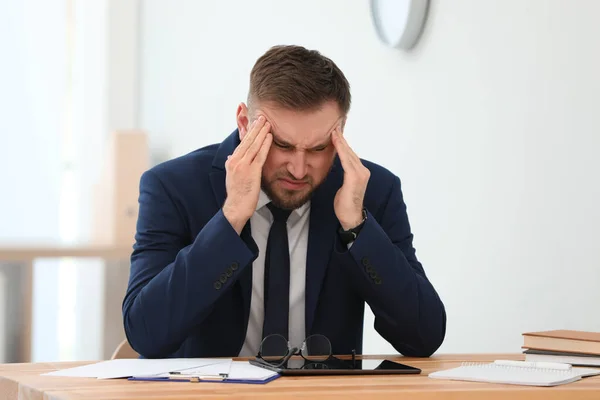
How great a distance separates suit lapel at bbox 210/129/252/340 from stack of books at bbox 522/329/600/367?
53cm

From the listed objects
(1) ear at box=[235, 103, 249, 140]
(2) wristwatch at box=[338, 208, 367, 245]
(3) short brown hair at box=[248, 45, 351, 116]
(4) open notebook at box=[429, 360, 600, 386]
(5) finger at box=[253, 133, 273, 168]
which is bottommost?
(4) open notebook at box=[429, 360, 600, 386]

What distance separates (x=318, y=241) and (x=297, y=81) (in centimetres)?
33

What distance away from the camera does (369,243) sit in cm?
161

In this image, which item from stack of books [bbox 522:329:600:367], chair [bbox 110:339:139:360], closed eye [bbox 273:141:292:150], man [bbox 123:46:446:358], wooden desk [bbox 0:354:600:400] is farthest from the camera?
chair [bbox 110:339:139:360]

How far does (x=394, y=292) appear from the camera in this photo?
1.64 meters

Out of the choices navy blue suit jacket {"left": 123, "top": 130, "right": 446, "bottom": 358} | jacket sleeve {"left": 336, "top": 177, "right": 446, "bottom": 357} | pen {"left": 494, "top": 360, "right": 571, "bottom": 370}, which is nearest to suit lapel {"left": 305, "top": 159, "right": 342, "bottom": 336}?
navy blue suit jacket {"left": 123, "top": 130, "right": 446, "bottom": 358}

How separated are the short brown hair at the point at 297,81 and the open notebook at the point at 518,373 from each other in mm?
588

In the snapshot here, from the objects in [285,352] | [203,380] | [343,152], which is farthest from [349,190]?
[203,380]

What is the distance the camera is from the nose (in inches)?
65.6

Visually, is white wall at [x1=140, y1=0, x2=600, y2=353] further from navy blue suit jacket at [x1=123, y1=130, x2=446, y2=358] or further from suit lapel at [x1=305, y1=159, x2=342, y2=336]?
suit lapel at [x1=305, y1=159, x2=342, y2=336]

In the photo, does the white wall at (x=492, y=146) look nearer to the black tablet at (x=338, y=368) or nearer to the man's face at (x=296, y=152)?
the man's face at (x=296, y=152)

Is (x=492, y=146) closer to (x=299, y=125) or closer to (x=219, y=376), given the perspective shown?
(x=299, y=125)

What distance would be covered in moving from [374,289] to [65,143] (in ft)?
15.0

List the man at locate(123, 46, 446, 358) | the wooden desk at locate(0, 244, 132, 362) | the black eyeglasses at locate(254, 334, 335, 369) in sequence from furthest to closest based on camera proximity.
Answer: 1. the wooden desk at locate(0, 244, 132, 362)
2. the man at locate(123, 46, 446, 358)
3. the black eyeglasses at locate(254, 334, 335, 369)
